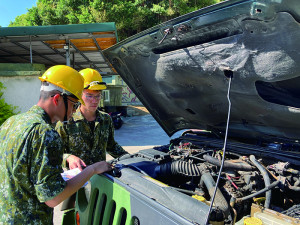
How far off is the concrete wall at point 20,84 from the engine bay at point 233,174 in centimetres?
607

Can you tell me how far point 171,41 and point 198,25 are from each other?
318 mm

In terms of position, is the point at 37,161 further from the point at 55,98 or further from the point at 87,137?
the point at 87,137

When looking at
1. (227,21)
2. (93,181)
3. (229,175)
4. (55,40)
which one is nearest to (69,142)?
(93,181)

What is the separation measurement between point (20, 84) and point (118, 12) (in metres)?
11.7

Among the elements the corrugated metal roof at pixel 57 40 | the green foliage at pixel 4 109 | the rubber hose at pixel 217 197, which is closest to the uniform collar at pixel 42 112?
the rubber hose at pixel 217 197

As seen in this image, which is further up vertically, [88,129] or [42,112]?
[42,112]

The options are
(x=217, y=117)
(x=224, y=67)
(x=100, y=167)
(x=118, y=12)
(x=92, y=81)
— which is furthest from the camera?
(x=118, y=12)

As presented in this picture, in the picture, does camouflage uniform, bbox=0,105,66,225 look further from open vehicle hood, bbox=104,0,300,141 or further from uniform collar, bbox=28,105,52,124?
open vehicle hood, bbox=104,0,300,141

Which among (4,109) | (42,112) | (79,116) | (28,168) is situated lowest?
(4,109)

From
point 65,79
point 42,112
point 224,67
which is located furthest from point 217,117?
point 42,112

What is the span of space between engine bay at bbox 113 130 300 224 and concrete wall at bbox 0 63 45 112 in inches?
239

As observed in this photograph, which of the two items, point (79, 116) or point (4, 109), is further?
point (4, 109)

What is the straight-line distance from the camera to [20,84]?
281 inches

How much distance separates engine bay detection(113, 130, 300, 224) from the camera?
1630 mm
